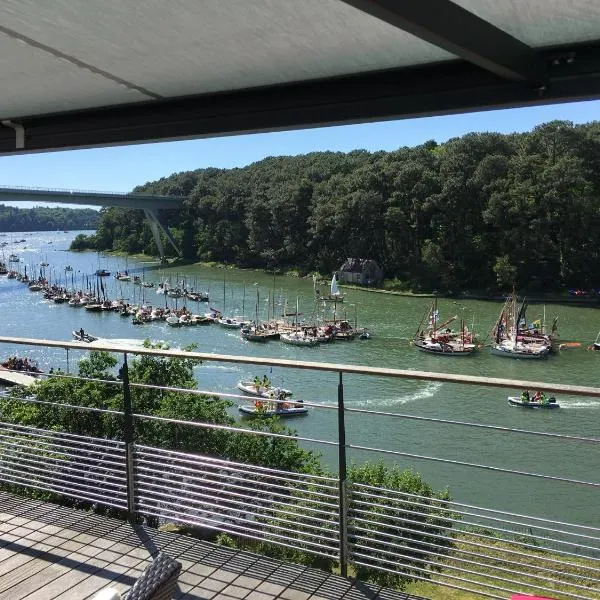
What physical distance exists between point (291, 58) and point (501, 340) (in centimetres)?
2401

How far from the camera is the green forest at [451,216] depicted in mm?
34812

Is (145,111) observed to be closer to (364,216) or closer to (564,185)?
(564,185)

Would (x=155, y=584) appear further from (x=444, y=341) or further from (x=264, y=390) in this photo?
(x=444, y=341)

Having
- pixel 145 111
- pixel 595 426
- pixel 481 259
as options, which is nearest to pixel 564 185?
pixel 481 259

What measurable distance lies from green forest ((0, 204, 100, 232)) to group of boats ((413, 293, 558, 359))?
300 ft

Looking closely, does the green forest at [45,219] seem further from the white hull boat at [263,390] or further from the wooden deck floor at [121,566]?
the wooden deck floor at [121,566]

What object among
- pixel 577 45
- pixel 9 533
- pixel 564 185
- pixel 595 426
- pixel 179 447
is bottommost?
pixel 595 426

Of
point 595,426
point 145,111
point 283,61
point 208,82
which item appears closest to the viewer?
point 283,61

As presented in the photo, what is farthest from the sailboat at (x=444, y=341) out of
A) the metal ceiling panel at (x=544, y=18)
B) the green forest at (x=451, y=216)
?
the metal ceiling panel at (x=544, y=18)

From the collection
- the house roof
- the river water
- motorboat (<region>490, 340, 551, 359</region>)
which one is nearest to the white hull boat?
the river water

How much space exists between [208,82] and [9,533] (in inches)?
69.8

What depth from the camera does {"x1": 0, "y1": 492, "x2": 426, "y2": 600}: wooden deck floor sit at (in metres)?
1.97

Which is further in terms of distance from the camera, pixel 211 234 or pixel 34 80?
pixel 211 234

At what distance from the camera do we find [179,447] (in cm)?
951
